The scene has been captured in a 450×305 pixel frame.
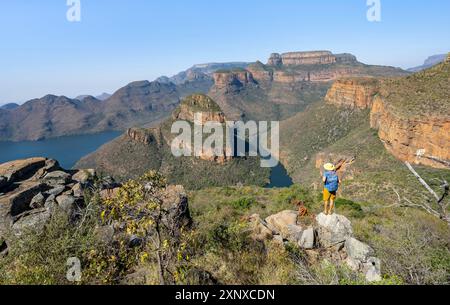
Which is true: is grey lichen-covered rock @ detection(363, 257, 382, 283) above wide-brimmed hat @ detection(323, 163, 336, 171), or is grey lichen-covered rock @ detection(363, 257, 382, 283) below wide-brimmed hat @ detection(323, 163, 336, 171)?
below

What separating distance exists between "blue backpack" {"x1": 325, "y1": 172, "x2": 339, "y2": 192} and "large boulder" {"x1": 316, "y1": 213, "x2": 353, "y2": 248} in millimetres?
1293

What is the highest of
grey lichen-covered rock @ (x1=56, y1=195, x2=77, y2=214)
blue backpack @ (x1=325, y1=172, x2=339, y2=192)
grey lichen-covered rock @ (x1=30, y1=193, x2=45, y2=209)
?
blue backpack @ (x1=325, y1=172, x2=339, y2=192)

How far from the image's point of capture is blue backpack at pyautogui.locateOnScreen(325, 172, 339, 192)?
9.29 m

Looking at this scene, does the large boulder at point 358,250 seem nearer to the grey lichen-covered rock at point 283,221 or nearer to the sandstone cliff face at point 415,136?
the grey lichen-covered rock at point 283,221

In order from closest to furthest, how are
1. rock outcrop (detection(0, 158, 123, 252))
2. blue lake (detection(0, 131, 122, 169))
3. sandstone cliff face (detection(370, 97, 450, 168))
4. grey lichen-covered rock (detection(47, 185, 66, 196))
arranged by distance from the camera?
rock outcrop (detection(0, 158, 123, 252)) → grey lichen-covered rock (detection(47, 185, 66, 196)) → sandstone cliff face (detection(370, 97, 450, 168)) → blue lake (detection(0, 131, 122, 169))

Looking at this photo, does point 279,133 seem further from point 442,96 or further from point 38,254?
point 38,254

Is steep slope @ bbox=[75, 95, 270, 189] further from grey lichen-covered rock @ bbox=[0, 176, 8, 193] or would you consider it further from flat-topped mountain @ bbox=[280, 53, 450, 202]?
grey lichen-covered rock @ bbox=[0, 176, 8, 193]

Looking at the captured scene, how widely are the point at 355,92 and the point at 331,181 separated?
289ft

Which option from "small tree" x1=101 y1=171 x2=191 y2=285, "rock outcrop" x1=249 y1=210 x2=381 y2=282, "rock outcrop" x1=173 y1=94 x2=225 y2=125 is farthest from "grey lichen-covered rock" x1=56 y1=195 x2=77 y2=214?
"rock outcrop" x1=173 y1=94 x2=225 y2=125

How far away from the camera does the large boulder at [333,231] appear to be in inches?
377

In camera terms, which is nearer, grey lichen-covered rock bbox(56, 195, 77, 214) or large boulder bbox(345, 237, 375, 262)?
large boulder bbox(345, 237, 375, 262)

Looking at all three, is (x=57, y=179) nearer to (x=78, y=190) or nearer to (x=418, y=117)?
(x=78, y=190)

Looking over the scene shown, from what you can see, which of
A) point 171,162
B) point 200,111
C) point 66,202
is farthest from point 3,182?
point 200,111

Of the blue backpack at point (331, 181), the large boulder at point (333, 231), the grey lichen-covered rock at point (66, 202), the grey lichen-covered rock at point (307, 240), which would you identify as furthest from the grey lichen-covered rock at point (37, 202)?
the blue backpack at point (331, 181)
